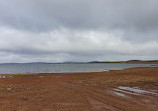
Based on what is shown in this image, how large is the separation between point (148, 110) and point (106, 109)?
1.91 metres

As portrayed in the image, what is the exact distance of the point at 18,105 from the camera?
6.43 metres

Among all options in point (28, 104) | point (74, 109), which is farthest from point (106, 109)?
point (28, 104)

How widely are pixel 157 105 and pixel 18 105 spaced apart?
7.18m

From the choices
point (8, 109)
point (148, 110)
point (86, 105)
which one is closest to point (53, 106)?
point (86, 105)

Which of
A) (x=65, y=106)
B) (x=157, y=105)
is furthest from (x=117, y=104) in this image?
(x=65, y=106)

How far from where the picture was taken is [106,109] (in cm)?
584

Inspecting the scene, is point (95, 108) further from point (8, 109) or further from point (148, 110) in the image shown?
point (8, 109)

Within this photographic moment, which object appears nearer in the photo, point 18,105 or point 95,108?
point 95,108

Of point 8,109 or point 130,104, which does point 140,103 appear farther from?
point 8,109

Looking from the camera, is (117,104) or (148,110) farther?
(117,104)

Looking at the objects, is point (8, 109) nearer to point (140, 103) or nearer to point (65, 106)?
point (65, 106)

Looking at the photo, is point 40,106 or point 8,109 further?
point 40,106

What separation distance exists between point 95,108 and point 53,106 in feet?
6.97

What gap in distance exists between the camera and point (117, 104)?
653cm
